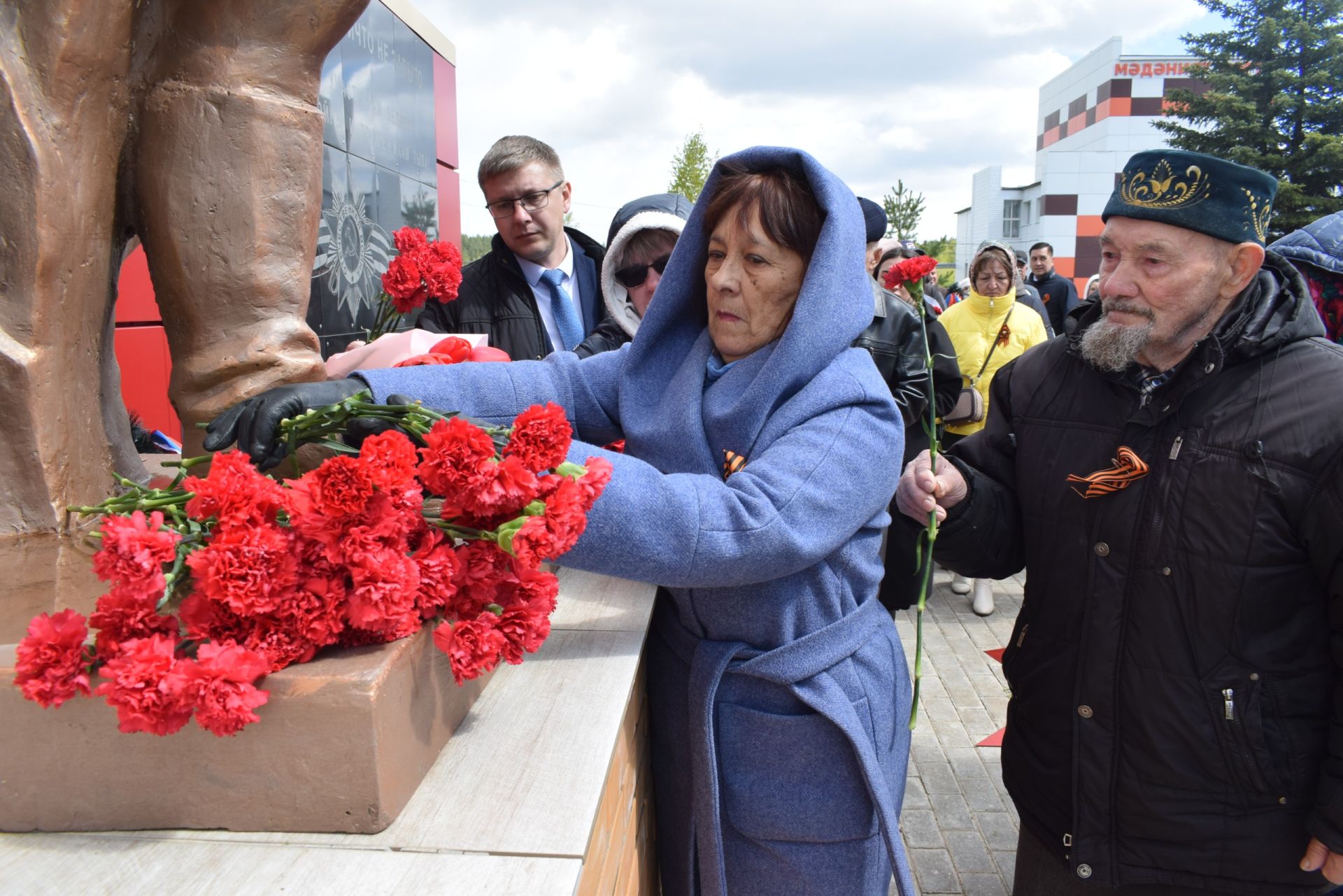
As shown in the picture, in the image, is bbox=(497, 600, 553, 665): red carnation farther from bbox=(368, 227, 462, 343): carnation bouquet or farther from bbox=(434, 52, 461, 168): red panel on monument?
bbox=(434, 52, 461, 168): red panel on monument

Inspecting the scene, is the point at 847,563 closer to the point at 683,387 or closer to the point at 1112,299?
the point at 683,387

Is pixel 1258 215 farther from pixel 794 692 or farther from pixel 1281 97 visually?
pixel 1281 97

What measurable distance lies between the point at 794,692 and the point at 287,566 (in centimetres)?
93

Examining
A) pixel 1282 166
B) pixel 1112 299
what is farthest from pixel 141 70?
pixel 1282 166

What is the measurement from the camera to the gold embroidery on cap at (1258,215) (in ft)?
6.01

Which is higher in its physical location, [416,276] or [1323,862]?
[416,276]

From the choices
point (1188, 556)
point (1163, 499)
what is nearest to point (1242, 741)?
point (1188, 556)

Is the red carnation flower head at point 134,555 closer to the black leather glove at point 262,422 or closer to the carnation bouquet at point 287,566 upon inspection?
the carnation bouquet at point 287,566

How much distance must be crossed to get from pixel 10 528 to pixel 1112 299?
2059 millimetres

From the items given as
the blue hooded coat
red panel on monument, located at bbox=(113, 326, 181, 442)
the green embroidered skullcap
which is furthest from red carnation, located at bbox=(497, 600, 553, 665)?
red panel on monument, located at bbox=(113, 326, 181, 442)

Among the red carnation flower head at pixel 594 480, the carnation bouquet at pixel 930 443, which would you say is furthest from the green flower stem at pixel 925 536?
the red carnation flower head at pixel 594 480

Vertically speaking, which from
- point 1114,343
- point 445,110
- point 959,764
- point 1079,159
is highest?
point 1079,159

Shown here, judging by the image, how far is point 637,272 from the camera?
9.27ft

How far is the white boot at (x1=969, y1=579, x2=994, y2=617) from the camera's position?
17.7 ft
